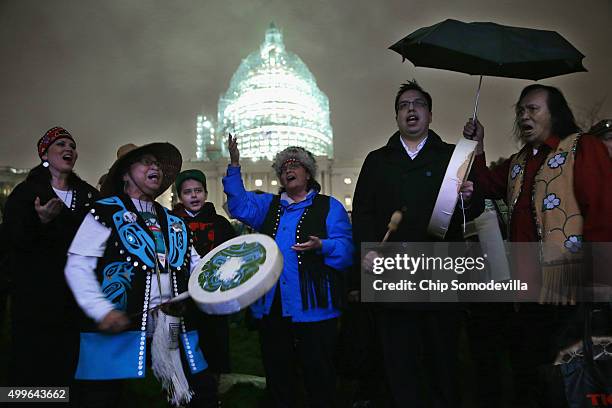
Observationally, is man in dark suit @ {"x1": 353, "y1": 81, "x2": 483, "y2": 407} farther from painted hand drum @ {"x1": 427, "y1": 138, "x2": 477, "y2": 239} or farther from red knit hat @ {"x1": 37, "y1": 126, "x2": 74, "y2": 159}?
red knit hat @ {"x1": 37, "y1": 126, "x2": 74, "y2": 159}

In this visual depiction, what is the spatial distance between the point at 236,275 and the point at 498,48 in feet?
7.77

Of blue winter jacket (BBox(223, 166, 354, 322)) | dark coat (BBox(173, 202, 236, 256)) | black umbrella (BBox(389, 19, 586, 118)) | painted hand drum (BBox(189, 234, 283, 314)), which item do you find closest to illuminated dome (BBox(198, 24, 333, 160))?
dark coat (BBox(173, 202, 236, 256))

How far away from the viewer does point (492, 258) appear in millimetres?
3172

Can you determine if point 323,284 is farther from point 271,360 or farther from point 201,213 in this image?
point 201,213

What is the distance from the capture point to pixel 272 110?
8150 cm

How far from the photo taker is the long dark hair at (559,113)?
3.40 meters

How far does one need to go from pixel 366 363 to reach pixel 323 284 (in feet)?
2.35

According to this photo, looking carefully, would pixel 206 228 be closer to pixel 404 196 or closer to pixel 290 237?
pixel 290 237

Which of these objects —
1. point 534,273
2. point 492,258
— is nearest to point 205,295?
point 492,258

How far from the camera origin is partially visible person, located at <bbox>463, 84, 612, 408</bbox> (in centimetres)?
298

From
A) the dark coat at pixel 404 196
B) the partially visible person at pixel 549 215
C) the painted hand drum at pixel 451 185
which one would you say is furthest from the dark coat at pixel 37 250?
the partially visible person at pixel 549 215

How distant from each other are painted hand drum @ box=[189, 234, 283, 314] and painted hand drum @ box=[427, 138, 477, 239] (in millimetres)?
1078

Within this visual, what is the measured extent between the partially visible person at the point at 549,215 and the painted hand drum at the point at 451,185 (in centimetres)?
56

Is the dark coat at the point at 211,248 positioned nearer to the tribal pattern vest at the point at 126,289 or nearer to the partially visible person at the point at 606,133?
the tribal pattern vest at the point at 126,289
